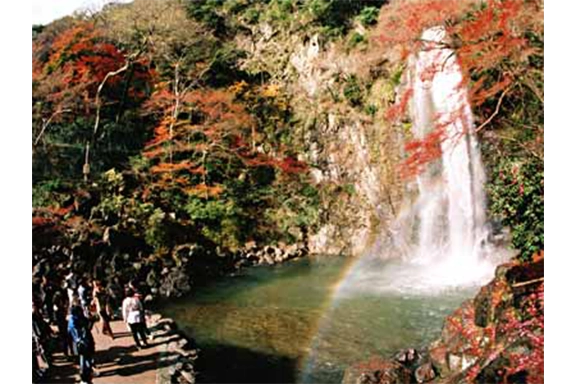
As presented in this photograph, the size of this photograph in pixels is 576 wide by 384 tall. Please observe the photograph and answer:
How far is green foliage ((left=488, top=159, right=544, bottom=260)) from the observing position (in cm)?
886

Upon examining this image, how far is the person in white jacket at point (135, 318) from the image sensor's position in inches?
346

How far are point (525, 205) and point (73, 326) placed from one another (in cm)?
770

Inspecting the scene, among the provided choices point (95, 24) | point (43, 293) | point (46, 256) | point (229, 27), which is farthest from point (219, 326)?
point (229, 27)

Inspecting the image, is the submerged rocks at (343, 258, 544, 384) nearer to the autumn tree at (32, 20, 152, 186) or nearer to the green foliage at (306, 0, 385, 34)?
the autumn tree at (32, 20, 152, 186)

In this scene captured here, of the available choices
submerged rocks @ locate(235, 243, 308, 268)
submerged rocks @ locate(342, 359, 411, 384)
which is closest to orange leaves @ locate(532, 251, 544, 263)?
submerged rocks @ locate(342, 359, 411, 384)

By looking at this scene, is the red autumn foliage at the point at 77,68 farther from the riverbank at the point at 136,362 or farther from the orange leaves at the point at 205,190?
the riverbank at the point at 136,362

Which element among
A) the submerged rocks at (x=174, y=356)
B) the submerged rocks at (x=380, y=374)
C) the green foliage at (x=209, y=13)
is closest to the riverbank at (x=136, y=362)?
the submerged rocks at (x=174, y=356)

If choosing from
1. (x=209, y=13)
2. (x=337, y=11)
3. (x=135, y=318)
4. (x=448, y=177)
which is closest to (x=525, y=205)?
(x=135, y=318)

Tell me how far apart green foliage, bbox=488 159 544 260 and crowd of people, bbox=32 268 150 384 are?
6775 millimetres

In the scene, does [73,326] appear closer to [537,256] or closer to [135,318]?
[135,318]

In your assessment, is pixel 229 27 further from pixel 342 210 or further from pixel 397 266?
pixel 397 266

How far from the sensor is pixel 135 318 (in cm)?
883
